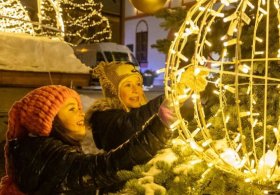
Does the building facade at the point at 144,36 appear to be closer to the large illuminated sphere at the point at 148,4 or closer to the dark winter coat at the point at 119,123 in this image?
the dark winter coat at the point at 119,123

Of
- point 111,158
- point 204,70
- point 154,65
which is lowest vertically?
point 154,65

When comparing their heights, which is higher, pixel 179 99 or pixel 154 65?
pixel 179 99

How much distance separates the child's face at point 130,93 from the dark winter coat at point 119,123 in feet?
0.38

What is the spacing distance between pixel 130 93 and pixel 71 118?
1.10 metres

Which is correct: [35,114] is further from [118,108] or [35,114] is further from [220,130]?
[118,108]

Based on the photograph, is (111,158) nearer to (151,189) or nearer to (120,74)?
(151,189)

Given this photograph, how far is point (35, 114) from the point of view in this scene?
236 cm

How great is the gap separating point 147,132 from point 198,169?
37cm

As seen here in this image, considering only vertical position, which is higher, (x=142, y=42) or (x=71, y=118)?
(x=71, y=118)

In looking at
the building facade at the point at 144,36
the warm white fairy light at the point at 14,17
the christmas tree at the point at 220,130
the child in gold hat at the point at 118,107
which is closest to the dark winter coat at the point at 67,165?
the christmas tree at the point at 220,130

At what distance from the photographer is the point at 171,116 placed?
2.04 m

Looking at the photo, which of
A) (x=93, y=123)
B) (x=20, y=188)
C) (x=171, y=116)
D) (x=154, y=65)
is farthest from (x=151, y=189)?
(x=154, y=65)

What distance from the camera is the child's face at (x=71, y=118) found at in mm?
2457

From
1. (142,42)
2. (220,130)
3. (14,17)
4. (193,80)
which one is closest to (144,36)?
(142,42)
